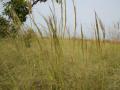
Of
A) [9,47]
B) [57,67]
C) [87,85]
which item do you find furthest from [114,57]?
[57,67]

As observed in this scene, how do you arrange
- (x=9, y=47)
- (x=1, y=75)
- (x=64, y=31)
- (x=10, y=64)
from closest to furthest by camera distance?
(x=64, y=31) → (x=1, y=75) → (x=10, y=64) → (x=9, y=47)

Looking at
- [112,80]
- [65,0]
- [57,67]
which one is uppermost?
[65,0]

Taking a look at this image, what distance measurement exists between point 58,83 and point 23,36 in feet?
1.69

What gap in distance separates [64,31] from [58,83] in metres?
0.50

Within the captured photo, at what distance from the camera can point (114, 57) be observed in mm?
5906

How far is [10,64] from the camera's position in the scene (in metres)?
5.62

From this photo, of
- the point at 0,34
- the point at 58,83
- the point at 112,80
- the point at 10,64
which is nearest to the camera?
the point at 58,83

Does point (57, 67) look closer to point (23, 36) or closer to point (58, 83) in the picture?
point (58, 83)

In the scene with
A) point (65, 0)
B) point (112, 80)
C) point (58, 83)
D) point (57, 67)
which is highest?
point (65, 0)

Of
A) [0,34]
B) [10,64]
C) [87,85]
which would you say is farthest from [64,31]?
[0,34]

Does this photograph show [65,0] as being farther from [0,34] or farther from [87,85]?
[0,34]

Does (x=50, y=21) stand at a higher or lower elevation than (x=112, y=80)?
higher

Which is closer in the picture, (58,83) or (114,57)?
(58,83)

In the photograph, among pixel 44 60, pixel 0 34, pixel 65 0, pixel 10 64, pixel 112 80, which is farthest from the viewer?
pixel 0 34
